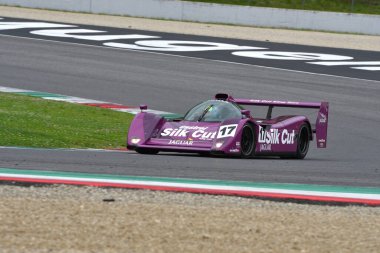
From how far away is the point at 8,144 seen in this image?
547 inches

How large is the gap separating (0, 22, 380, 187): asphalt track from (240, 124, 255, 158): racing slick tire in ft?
1.01

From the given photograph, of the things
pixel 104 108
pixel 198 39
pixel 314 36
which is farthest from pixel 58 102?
pixel 314 36

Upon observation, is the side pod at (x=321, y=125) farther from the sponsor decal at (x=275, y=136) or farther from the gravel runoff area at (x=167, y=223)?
the gravel runoff area at (x=167, y=223)

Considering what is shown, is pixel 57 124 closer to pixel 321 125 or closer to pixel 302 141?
pixel 302 141

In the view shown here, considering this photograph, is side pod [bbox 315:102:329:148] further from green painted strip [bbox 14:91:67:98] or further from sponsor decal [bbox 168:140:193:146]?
green painted strip [bbox 14:91:67:98]

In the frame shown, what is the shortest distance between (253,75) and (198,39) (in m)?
6.05

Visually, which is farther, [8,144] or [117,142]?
[117,142]

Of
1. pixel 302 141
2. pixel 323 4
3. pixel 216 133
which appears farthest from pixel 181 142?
pixel 323 4

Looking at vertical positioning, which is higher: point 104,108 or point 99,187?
point 99,187

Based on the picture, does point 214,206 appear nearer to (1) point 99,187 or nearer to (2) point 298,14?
(1) point 99,187

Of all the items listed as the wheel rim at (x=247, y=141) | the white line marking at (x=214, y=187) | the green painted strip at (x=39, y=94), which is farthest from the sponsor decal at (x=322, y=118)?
the green painted strip at (x=39, y=94)

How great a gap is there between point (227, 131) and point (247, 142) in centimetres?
59

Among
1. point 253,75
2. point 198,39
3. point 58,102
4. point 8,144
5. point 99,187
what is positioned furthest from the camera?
point 198,39

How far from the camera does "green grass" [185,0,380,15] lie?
3728 centimetres
